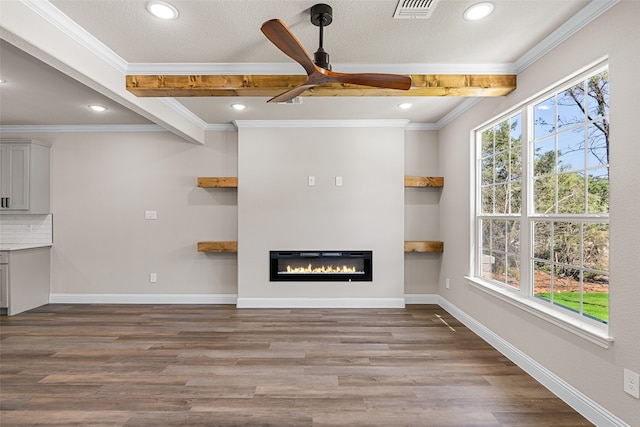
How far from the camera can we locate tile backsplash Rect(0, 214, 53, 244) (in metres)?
4.69

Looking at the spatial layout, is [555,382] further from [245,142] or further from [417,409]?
[245,142]

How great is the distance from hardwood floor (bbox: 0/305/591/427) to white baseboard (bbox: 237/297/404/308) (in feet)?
1.37

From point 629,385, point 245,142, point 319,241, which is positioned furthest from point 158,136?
point 629,385

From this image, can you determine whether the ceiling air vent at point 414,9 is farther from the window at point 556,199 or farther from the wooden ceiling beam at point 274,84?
the window at point 556,199

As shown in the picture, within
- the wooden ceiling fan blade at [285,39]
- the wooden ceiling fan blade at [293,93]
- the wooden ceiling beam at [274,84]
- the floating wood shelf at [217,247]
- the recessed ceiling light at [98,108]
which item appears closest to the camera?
the wooden ceiling fan blade at [285,39]

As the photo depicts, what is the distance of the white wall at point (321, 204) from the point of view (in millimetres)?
4480

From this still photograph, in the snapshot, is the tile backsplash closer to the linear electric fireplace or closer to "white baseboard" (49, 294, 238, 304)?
"white baseboard" (49, 294, 238, 304)

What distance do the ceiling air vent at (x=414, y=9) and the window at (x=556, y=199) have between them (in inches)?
44.9

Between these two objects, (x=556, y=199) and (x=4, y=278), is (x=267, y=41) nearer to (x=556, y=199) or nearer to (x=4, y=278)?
(x=556, y=199)

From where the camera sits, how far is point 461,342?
10.8 ft

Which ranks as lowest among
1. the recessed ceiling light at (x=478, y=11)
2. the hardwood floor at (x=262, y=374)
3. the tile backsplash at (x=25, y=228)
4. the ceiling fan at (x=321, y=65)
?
the hardwood floor at (x=262, y=374)

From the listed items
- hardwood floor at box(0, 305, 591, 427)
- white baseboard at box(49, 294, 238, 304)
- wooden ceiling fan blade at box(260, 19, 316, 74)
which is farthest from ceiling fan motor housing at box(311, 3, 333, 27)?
white baseboard at box(49, 294, 238, 304)

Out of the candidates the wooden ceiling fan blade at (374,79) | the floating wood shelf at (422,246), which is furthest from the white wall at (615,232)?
the floating wood shelf at (422,246)

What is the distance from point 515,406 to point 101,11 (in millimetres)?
3705
